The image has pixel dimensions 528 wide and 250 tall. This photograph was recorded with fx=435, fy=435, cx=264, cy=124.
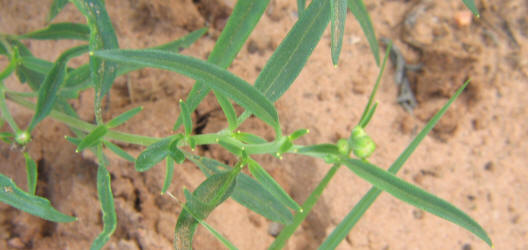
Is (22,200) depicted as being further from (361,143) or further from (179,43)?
(361,143)

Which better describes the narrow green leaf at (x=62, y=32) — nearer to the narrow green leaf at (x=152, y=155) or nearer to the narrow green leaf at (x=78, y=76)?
the narrow green leaf at (x=78, y=76)

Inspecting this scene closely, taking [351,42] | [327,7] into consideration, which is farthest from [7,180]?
[351,42]

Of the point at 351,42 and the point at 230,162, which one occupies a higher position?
the point at 351,42

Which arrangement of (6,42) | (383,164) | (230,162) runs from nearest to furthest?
(6,42)
(230,162)
(383,164)

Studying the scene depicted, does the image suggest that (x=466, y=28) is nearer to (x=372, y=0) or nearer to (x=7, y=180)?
(x=372, y=0)

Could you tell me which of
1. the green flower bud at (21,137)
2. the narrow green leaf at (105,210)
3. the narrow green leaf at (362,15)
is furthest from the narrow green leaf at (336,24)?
the green flower bud at (21,137)

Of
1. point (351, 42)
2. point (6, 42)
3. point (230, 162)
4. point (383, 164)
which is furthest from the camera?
point (351, 42)
